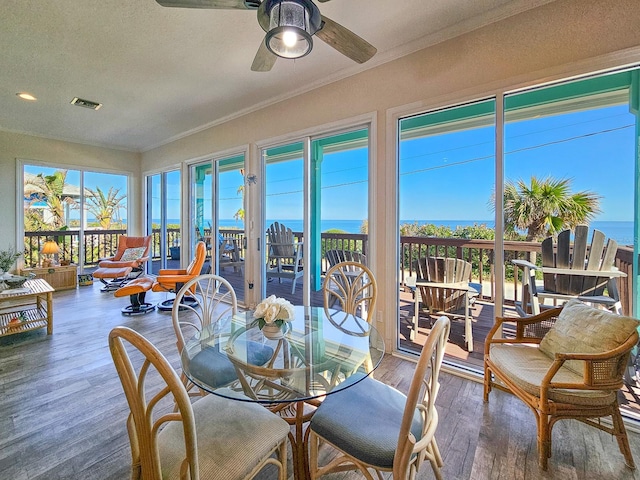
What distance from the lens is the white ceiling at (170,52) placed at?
84.8 inches

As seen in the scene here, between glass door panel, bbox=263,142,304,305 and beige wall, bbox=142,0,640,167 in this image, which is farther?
glass door panel, bbox=263,142,304,305

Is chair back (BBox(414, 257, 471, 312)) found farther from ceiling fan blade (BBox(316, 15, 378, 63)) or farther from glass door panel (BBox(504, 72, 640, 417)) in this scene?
ceiling fan blade (BBox(316, 15, 378, 63))

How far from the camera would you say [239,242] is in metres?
4.51

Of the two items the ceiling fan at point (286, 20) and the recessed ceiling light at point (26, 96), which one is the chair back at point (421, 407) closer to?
the ceiling fan at point (286, 20)

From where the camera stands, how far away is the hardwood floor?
145 cm

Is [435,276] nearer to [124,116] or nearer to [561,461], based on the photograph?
[561,461]

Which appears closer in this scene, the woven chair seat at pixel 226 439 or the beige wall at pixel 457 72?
the woven chair seat at pixel 226 439

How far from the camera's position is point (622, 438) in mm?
1489

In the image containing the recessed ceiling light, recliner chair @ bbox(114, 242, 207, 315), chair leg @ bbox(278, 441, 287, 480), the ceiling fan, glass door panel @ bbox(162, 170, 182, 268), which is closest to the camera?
chair leg @ bbox(278, 441, 287, 480)

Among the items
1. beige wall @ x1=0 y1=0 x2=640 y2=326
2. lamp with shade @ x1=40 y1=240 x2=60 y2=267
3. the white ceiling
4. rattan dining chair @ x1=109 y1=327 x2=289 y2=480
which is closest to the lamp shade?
lamp with shade @ x1=40 y1=240 x2=60 y2=267

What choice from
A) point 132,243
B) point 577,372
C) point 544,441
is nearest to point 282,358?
point 544,441

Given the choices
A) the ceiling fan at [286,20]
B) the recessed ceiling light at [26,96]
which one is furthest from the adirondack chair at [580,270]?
the recessed ceiling light at [26,96]

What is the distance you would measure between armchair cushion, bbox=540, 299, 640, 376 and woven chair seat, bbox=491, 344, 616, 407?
0.08 m

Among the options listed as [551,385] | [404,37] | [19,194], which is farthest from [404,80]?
[19,194]
